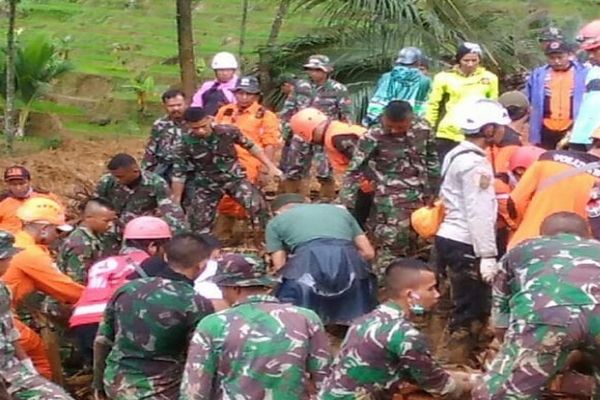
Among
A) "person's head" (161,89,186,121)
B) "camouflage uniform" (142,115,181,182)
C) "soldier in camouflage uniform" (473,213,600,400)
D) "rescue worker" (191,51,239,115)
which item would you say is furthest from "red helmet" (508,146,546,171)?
"rescue worker" (191,51,239,115)

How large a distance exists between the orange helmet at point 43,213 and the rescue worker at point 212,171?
2.27 metres

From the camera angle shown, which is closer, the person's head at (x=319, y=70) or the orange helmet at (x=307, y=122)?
the orange helmet at (x=307, y=122)

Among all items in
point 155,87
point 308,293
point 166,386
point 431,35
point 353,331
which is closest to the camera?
point 353,331

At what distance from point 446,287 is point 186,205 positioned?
117 inches

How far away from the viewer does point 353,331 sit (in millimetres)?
5875

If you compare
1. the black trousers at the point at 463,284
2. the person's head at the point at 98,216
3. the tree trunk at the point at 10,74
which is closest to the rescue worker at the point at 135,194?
the person's head at the point at 98,216

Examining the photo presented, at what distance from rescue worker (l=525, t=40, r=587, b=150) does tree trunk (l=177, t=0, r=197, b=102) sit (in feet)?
23.0

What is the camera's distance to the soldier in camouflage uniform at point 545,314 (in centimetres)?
580

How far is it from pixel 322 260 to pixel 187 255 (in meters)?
1.63

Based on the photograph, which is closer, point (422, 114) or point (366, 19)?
point (422, 114)

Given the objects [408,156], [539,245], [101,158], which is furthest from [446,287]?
[101,158]

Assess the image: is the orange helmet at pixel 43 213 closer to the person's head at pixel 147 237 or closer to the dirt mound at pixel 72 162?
the person's head at pixel 147 237

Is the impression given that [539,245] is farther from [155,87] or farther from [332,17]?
[155,87]

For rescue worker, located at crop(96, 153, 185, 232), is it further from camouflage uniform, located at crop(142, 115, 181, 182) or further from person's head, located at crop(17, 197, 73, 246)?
camouflage uniform, located at crop(142, 115, 181, 182)
